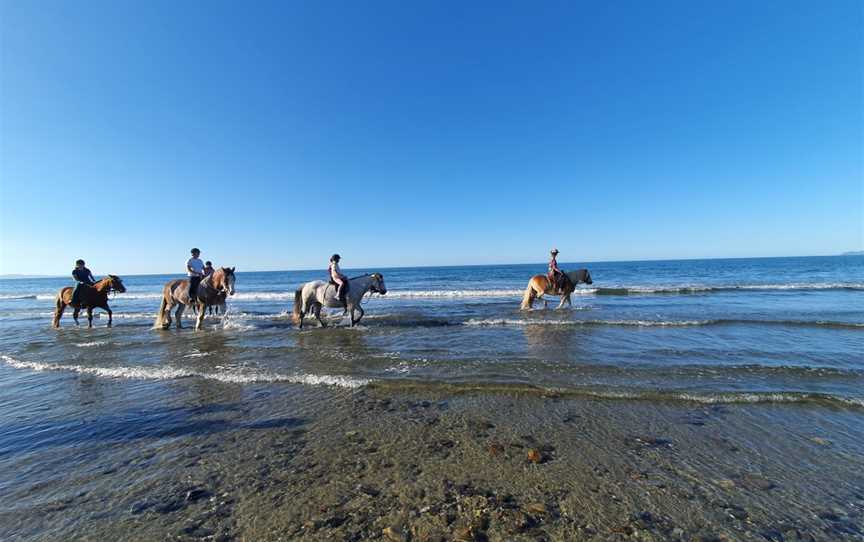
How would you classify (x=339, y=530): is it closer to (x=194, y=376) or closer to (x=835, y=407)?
(x=194, y=376)

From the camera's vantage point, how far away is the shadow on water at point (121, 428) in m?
4.20

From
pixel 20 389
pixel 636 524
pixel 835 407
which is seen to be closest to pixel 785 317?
pixel 835 407

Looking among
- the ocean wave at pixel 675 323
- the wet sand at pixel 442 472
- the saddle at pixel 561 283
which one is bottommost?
the ocean wave at pixel 675 323

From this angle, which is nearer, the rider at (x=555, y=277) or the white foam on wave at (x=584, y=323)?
the white foam on wave at (x=584, y=323)

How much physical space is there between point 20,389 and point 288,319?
9494 millimetres

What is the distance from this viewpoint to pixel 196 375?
696 centimetres

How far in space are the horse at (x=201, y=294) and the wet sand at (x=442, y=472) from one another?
7527 mm

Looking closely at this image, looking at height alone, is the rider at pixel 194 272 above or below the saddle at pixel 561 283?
above

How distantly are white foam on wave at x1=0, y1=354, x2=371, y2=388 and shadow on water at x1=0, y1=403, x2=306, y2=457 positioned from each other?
1.46m

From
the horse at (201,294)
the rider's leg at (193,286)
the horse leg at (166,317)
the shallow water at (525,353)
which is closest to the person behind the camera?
the shallow water at (525,353)

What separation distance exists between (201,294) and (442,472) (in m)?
13.0

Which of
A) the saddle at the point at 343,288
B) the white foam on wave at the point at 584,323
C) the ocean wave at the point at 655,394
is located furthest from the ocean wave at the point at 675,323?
the ocean wave at the point at 655,394

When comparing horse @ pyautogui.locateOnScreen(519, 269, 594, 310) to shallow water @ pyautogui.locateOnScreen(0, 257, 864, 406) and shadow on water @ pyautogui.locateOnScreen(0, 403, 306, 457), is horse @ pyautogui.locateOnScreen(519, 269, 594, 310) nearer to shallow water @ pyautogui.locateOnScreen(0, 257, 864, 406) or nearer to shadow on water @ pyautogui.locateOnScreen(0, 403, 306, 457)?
shallow water @ pyautogui.locateOnScreen(0, 257, 864, 406)

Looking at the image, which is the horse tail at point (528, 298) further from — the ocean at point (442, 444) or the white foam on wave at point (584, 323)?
the ocean at point (442, 444)
